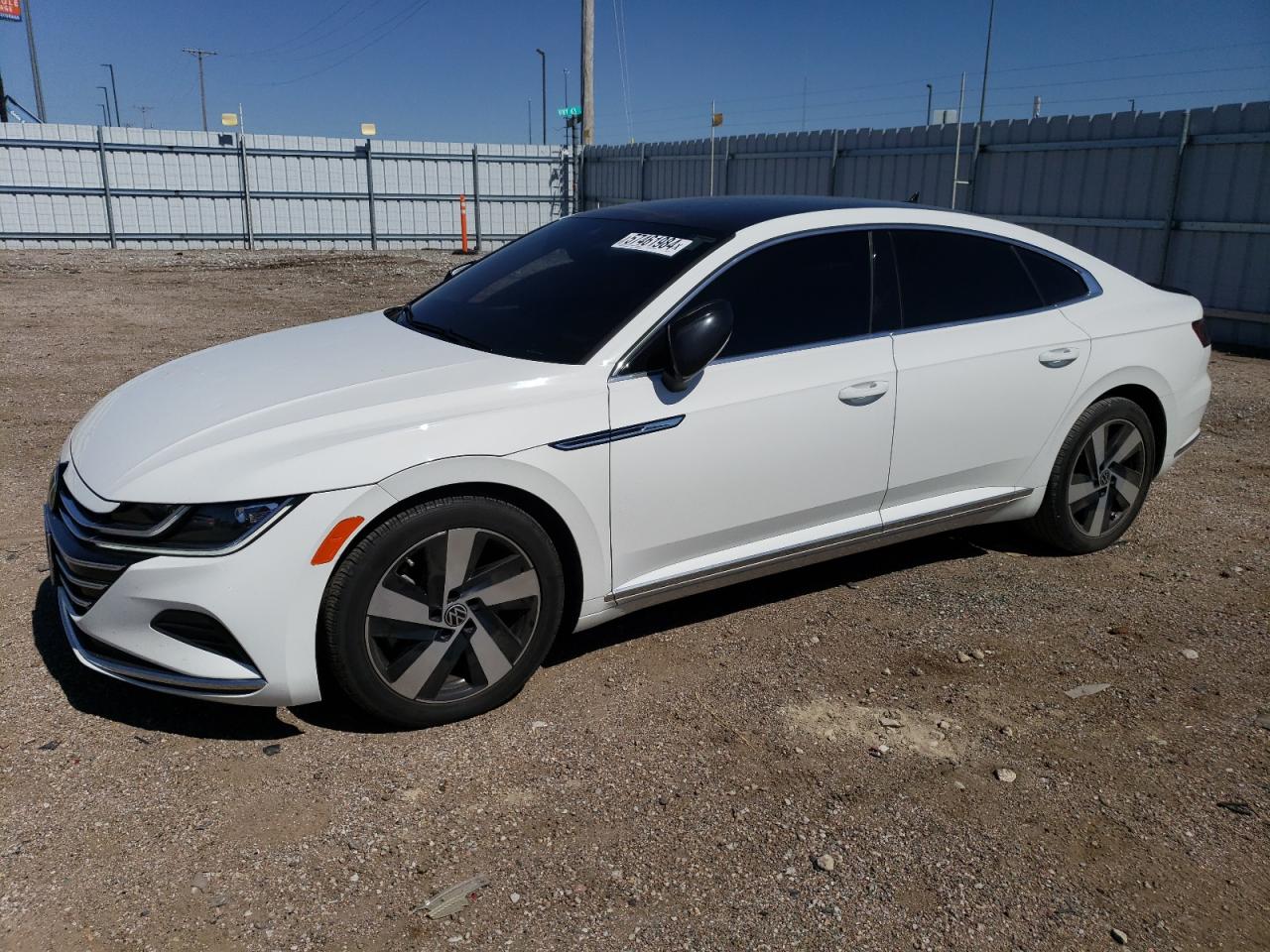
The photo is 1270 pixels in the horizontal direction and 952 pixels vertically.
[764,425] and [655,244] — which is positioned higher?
[655,244]

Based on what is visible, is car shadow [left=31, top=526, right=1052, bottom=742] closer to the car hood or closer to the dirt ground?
the dirt ground

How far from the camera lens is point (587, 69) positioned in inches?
960

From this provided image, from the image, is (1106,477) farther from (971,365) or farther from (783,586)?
(783,586)

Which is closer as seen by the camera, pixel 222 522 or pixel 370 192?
pixel 222 522

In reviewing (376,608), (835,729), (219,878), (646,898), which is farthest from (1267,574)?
(219,878)

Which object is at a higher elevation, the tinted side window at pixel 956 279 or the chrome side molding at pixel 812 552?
the tinted side window at pixel 956 279

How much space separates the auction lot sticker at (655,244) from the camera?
12.9 feet

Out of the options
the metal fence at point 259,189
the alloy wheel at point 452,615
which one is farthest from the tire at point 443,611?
the metal fence at point 259,189

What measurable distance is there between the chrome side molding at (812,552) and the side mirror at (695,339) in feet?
2.33

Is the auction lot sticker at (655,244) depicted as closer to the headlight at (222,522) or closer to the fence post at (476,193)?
the headlight at (222,522)

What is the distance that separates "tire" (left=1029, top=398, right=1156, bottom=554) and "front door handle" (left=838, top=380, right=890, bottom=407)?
120 centimetres

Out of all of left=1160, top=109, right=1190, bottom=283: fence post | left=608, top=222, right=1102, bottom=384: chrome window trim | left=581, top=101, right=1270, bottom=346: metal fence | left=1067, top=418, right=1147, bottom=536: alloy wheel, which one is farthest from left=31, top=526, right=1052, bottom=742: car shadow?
left=1160, top=109, right=1190, bottom=283: fence post

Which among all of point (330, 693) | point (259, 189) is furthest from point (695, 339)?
point (259, 189)

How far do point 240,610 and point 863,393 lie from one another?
231 centimetres
